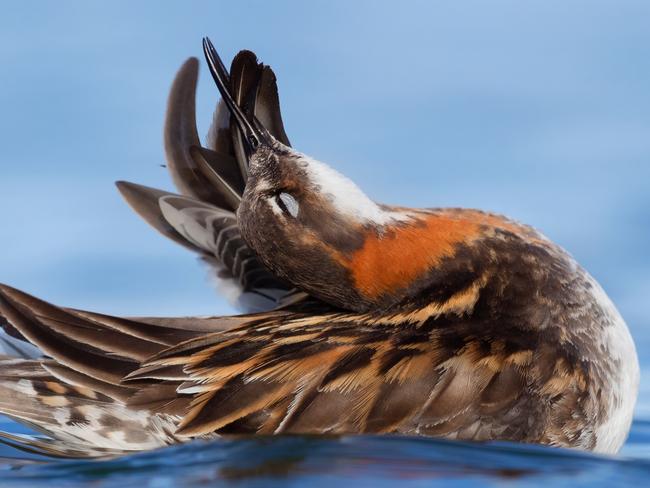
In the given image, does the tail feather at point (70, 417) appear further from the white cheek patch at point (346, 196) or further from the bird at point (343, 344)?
the white cheek patch at point (346, 196)

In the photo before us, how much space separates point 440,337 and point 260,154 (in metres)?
1.32

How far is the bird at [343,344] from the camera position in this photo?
16.7ft

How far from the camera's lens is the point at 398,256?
560 centimetres

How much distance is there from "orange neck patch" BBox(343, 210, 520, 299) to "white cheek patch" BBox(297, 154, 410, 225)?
8 cm

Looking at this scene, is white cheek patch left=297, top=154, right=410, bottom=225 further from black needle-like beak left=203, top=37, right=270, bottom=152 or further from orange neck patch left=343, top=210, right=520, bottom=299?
black needle-like beak left=203, top=37, right=270, bottom=152

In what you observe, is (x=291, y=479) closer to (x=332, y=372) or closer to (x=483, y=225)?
(x=332, y=372)

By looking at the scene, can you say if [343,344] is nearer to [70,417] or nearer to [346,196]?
→ [346,196]

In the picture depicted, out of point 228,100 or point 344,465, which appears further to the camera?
point 228,100

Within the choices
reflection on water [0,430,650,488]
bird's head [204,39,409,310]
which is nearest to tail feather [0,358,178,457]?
reflection on water [0,430,650,488]

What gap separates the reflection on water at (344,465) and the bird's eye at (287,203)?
1149mm

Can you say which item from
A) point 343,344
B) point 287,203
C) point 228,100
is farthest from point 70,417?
point 228,100

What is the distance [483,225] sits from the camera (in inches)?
231

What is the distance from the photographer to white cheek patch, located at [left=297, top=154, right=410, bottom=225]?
18.5 ft

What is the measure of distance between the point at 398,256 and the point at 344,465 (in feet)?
4.02
